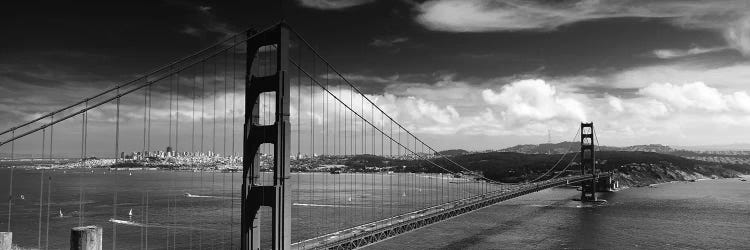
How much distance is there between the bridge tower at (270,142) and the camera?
23109 mm

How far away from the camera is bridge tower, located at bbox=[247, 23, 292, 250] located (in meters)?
23.1

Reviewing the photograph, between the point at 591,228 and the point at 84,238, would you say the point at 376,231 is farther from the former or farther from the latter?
the point at 591,228

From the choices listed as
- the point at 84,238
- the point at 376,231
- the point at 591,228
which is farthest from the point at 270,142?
the point at 591,228

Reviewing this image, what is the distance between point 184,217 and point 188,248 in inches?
1283

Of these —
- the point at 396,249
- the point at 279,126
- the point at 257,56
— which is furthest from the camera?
the point at 396,249

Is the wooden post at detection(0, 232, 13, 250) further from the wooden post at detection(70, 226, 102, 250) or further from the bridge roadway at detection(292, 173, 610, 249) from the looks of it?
the bridge roadway at detection(292, 173, 610, 249)

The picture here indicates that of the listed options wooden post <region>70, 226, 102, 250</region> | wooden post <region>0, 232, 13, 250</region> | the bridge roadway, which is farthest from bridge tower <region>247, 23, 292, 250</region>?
wooden post <region>70, 226, 102, 250</region>

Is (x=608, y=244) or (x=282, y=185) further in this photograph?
(x=608, y=244)

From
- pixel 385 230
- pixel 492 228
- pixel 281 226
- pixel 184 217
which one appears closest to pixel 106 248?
pixel 184 217

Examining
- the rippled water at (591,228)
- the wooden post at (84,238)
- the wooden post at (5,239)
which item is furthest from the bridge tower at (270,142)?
the rippled water at (591,228)

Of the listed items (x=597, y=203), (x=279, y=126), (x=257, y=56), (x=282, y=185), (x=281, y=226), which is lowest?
(x=597, y=203)

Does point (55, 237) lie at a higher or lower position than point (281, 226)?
lower

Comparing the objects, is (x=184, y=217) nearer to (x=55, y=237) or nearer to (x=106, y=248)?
(x=55, y=237)

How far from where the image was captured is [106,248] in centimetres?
5512
